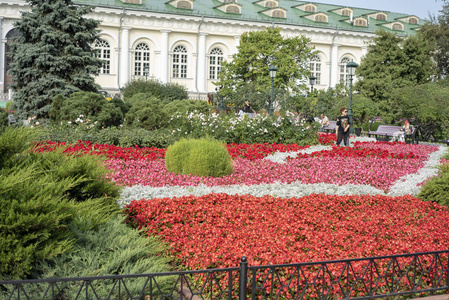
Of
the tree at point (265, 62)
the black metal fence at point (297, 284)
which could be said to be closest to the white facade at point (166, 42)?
the tree at point (265, 62)

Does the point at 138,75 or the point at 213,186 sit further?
the point at 138,75

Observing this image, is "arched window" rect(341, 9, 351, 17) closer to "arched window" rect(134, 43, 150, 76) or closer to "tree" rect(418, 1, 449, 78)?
"tree" rect(418, 1, 449, 78)

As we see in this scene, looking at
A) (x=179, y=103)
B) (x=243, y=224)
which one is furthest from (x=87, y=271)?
(x=179, y=103)

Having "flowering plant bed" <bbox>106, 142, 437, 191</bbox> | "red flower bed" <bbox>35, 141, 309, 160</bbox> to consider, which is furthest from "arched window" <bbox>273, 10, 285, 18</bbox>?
"flowering plant bed" <bbox>106, 142, 437, 191</bbox>

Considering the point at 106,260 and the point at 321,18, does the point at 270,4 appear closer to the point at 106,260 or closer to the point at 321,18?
the point at 321,18

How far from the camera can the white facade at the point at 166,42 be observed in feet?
126

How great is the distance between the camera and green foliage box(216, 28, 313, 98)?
107 ft

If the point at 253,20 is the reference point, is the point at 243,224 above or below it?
below

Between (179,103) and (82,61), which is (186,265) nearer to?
(82,61)

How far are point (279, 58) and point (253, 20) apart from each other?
37.4 ft

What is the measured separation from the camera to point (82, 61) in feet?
62.8

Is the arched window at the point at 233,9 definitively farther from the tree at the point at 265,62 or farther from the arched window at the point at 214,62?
the tree at the point at 265,62

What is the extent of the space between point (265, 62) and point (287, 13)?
51.6ft

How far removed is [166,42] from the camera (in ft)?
134
